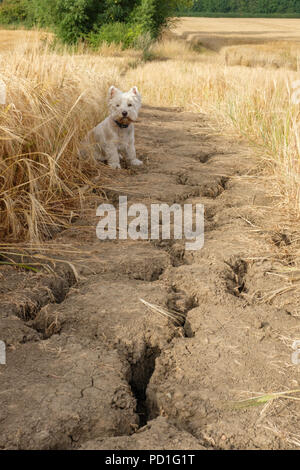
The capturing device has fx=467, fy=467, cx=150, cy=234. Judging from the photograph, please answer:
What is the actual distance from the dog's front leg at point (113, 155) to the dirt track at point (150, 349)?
→ 3.71 ft

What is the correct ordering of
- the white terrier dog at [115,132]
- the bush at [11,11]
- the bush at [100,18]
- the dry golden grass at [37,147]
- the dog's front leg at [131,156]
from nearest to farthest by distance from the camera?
the dry golden grass at [37,147]
the white terrier dog at [115,132]
the dog's front leg at [131,156]
the bush at [100,18]
the bush at [11,11]

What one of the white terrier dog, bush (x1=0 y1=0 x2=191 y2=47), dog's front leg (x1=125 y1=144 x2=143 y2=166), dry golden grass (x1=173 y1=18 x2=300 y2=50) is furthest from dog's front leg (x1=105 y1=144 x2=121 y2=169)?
dry golden grass (x1=173 y1=18 x2=300 y2=50)

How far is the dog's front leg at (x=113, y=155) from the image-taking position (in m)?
3.66

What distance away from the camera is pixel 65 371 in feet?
4.66

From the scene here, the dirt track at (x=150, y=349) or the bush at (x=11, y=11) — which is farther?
the bush at (x=11, y=11)

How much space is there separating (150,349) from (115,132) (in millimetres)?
2394

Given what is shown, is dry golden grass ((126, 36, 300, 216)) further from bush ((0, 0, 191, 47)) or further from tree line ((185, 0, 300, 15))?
tree line ((185, 0, 300, 15))

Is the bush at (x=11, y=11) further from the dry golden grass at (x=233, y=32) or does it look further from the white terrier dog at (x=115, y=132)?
the white terrier dog at (x=115, y=132)

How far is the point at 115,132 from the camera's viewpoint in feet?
12.0

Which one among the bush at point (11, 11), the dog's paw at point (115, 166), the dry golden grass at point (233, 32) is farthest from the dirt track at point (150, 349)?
the bush at point (11, 11)

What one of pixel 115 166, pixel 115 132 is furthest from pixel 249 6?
pixel 115 166

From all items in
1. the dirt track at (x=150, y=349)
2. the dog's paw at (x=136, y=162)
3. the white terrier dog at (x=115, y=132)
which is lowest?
the dirt track at (x=150, y=349)

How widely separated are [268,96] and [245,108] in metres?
0.35
